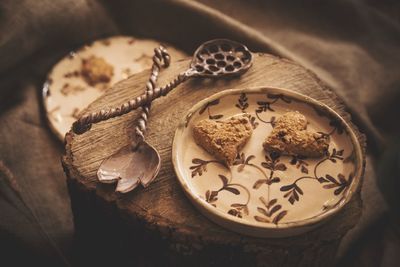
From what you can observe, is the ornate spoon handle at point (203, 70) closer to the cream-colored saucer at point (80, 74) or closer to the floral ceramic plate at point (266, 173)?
the floral ceramic plate at point (266, 173)

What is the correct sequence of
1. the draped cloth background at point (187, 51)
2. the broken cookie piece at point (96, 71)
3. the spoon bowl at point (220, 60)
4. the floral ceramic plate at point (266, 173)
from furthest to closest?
the broken cookie piece at point (96, 71)
the draped cloth background at point (187, 51)
the spoon bowl at point (220, 60)
the floral ceramic plate at point (266, 173)

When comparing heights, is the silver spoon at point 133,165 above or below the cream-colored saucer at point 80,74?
above

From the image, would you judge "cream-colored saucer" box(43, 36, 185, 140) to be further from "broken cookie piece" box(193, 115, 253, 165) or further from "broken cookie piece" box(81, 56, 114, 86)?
"broken cookie piece" box(193, 115, 253, 165)

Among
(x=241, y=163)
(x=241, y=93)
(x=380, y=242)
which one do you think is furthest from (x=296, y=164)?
Answer: (x=380, y=242)

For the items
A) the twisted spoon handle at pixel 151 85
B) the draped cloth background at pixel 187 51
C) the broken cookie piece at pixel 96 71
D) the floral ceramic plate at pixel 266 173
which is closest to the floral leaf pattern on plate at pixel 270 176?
the floral ceramic plate at pixel 266 173

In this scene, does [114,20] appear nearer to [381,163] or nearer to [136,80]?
[136,80]

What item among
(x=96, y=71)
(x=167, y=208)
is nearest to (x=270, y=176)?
(x=167, y=208)
